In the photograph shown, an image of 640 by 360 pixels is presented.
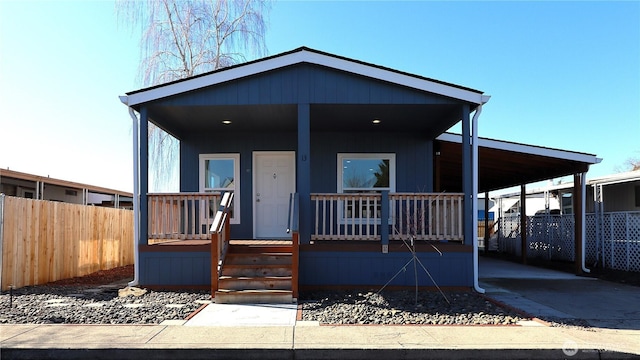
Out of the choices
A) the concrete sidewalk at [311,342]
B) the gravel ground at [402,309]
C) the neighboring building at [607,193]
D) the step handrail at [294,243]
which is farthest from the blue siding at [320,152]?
the neighboring building at [607,193]

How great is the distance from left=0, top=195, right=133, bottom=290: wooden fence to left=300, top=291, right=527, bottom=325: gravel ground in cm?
514

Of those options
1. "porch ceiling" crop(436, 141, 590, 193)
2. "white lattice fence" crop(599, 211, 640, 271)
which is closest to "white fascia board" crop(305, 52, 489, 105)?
"porch ceiling" crop(436, 141, 590, 193)

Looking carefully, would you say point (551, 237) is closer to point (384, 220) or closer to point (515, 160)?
point (515, 160)

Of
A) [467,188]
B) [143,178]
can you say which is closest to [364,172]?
[467,188]

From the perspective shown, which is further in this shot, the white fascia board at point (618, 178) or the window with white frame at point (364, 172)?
the white fascia board at point (618, 178)

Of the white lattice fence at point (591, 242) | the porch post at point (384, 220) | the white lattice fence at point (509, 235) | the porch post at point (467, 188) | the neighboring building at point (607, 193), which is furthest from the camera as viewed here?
the white lattice fence at point (509, 235)

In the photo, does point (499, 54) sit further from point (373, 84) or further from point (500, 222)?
point (373, 84)

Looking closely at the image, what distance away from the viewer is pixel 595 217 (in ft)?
34.9

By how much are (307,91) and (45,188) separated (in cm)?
1382

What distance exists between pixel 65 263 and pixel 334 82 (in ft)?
21.9

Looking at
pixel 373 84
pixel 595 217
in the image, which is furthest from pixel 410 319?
pixel 595 217

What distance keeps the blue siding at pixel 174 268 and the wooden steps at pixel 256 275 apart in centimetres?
49

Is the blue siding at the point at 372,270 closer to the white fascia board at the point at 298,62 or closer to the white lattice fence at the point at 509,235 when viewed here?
the white fascia board at the point at 298,62

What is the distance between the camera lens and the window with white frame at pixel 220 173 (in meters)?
9.30
